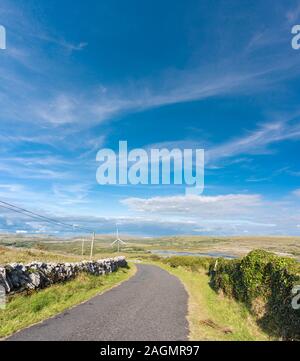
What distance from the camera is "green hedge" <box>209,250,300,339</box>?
11875mm

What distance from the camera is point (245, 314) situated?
15.8 m

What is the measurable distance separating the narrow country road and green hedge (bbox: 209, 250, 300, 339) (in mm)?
3679

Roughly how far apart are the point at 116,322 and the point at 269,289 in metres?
7.96

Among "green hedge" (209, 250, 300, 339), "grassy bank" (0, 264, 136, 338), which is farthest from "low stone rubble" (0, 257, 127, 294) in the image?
"green hedge" (209, 250, 300, 339)

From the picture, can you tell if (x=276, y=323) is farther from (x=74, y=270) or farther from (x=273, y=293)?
(x=74, y=270)

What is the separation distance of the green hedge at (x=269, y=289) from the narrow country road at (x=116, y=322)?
3.68m

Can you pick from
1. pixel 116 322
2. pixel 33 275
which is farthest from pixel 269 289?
pixel 33 275

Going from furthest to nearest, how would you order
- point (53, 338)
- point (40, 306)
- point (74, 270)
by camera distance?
point (74, 270) → point (40, 306) → point (53, 338)

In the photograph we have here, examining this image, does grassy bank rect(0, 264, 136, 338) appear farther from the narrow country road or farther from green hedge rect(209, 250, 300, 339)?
green hedge rect(209, 250, 300, 339)

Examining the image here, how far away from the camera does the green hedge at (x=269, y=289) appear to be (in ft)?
39.0

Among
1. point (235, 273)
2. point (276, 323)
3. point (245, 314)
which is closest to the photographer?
point (276, 323)

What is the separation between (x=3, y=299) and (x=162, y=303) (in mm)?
8342
